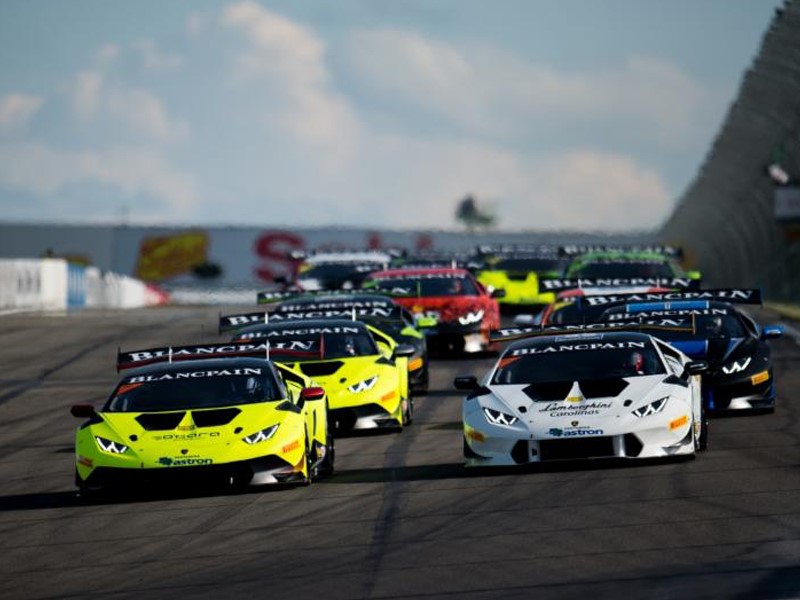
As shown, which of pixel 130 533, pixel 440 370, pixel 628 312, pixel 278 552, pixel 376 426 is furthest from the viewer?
pixel 440 370

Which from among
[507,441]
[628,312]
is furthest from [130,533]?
[628,312]

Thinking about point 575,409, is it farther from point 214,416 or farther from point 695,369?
point 214,416

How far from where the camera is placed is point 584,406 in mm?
17203

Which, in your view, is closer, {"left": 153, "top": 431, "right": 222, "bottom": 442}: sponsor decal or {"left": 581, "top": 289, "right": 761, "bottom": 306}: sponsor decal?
{"left": 153, "top": 431, "right": 222, "bottom": 442}: sponsor decal

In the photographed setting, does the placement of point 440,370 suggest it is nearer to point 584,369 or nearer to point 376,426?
point 376,426

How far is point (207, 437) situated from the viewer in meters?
16.4

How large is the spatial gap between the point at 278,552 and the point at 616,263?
85.2ft

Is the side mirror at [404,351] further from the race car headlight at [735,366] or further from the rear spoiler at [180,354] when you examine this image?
the race car headlight at [735,366]

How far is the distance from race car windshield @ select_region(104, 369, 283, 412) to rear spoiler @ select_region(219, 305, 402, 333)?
21.2ft

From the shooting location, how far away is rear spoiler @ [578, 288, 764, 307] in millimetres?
24125

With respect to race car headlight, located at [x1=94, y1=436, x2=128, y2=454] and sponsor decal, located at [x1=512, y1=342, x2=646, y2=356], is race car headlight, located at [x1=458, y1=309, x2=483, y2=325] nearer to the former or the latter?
sponsor decal, located at [x1=512, y1=342, x2=646, y2=356]

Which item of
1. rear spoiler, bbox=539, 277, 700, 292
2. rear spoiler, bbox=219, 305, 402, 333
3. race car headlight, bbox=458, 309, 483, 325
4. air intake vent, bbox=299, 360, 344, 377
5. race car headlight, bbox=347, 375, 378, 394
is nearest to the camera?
race car headlight, bbox=347, 375, 378, 394

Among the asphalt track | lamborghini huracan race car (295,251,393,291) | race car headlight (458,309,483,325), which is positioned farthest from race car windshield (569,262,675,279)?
the asphalt track

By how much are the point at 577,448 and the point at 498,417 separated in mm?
729
